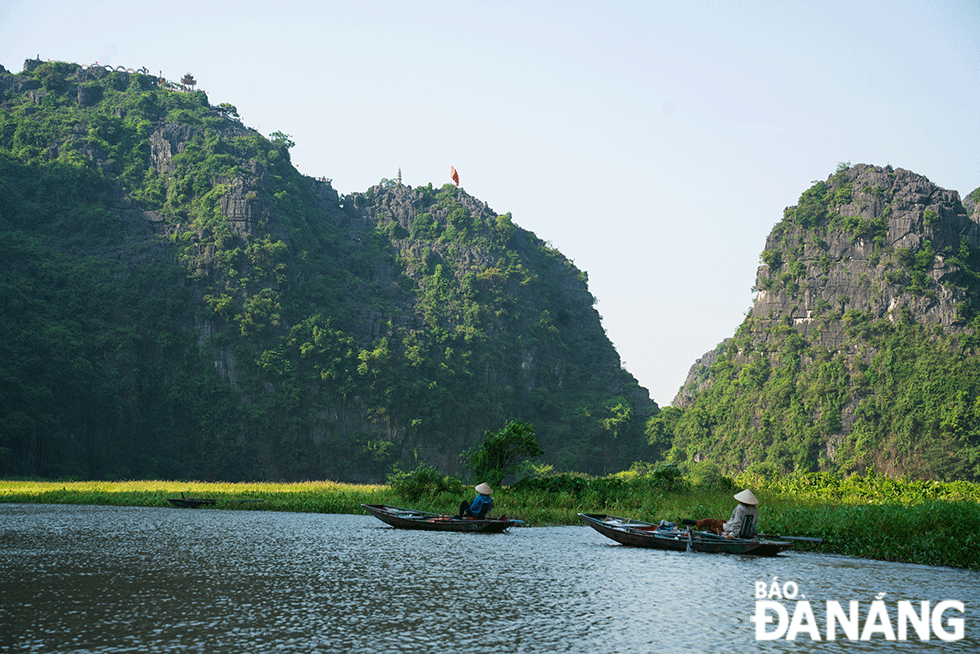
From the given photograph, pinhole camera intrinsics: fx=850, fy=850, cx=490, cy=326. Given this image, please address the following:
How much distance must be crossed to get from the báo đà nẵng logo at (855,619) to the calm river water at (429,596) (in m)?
0.05

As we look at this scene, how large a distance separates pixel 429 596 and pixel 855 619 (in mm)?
5510

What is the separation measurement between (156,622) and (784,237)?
3380 inches

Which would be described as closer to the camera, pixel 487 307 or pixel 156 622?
pixel 156 622

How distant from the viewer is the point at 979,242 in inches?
3100

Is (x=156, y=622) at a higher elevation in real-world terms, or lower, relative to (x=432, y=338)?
lower

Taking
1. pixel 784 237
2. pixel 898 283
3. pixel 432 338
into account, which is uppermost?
pixel 784 237

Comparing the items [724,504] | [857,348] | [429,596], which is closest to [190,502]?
[724,504]

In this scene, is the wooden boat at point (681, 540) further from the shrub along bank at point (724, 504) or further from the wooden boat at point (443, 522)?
the shrub along bank at point (724, 504)

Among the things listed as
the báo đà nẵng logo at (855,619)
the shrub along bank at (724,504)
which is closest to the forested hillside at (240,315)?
→ the shrub along bank at (724,504)

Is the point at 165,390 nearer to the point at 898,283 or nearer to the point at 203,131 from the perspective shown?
the point at 203,131

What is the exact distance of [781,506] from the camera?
25438 mm

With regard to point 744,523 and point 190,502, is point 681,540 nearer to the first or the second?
point 744,523

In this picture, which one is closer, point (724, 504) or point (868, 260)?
point (724, 504)

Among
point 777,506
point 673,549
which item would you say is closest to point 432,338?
point 777,506
